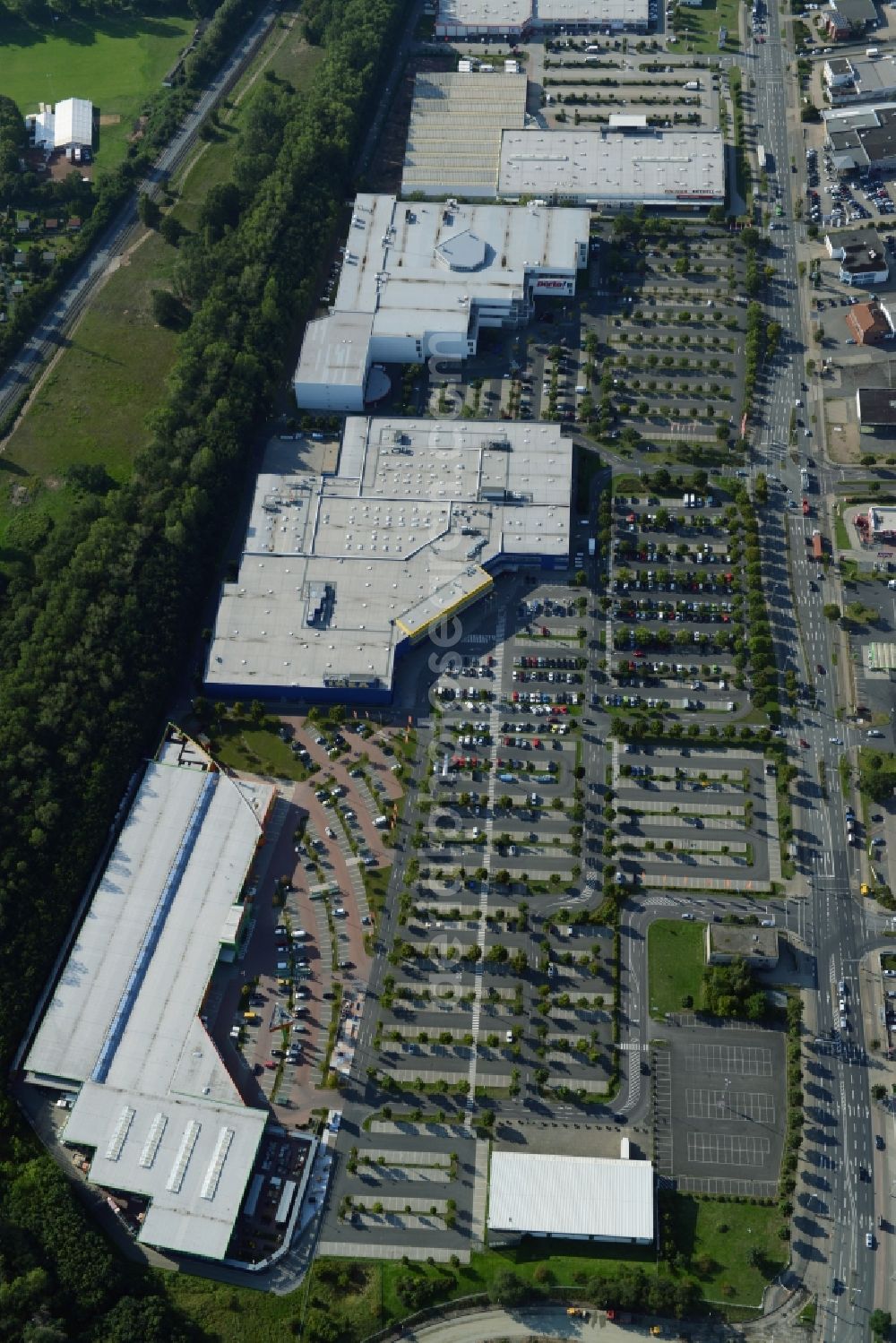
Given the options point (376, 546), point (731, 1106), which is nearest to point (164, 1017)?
point (731, 1106)

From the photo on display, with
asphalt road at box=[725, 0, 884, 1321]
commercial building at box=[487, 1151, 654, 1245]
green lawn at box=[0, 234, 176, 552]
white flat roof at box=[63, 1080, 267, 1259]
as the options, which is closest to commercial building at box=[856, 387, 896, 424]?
asphalt road at box=[725, 0, 884, 1321]

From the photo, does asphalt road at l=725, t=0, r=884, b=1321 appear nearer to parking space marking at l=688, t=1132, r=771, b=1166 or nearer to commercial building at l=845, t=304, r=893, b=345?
parking space marking at l=688, t=1132, r=771, b=1166

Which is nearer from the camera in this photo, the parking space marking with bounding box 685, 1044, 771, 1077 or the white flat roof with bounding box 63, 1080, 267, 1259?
the white flat roof with bounding box 63, 1080, 267, 1259

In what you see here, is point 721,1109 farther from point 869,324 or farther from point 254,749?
point 869,324

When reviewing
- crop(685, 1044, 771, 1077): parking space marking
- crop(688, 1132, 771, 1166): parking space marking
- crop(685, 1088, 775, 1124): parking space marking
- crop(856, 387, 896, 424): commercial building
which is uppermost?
crop(856, 387, 896, 424): commercial building

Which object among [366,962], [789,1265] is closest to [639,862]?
[366,962]

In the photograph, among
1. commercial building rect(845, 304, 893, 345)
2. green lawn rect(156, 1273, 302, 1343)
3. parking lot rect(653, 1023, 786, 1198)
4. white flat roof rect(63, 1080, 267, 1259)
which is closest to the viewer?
green lawn rect(156, 1273, 302, 1343)

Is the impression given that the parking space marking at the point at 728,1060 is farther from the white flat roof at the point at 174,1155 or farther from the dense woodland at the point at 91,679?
the dense woodland at the point at 91,679
